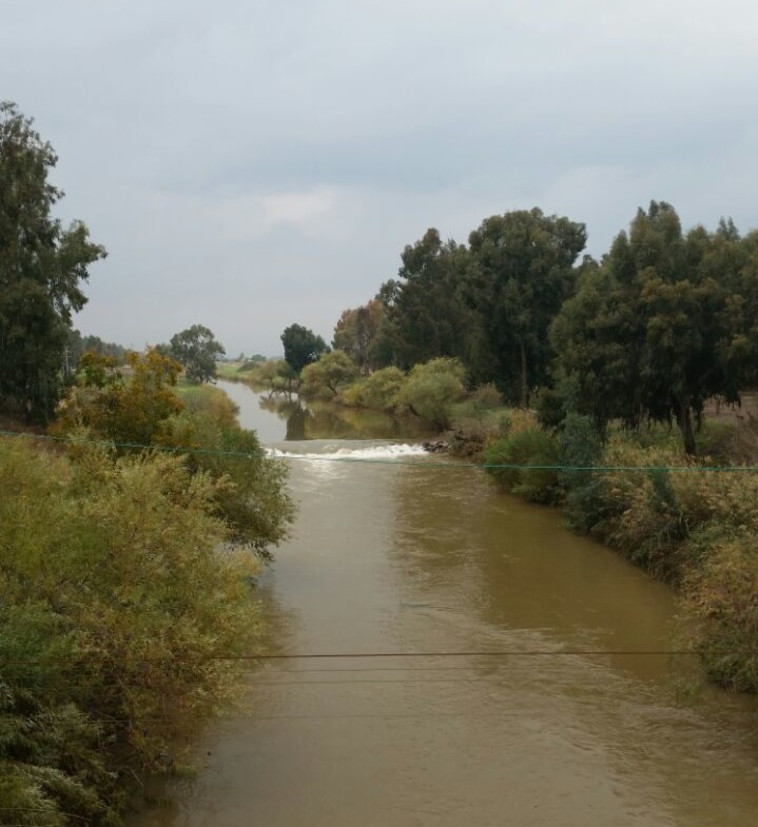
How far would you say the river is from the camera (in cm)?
986

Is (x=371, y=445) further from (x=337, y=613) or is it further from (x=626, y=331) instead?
Answer: (x=337, y=613)

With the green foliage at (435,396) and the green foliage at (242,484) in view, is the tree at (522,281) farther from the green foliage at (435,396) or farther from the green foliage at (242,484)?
the green foliage at (242,484)

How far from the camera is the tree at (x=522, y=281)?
43000 millimetres

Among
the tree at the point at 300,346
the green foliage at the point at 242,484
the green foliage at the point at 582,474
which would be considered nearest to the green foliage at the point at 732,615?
the green foliage at the point at 242,484

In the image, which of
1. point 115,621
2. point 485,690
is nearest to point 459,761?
point 485,690

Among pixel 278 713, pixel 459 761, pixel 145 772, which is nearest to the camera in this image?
pixel 145 772

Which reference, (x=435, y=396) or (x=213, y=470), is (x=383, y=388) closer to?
(x=435, y=396)

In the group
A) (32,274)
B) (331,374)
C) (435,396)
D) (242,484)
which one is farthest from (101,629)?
(331,374)

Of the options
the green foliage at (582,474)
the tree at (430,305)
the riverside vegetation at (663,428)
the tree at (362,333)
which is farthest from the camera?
the tree at (362,333)

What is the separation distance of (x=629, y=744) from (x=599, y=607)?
6.13 m

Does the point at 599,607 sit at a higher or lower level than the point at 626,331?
lower

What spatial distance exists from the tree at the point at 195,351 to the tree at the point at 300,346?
11175 millimetres

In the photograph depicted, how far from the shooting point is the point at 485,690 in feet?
43.1

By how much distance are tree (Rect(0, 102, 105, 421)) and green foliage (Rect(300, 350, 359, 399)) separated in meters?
48.8
